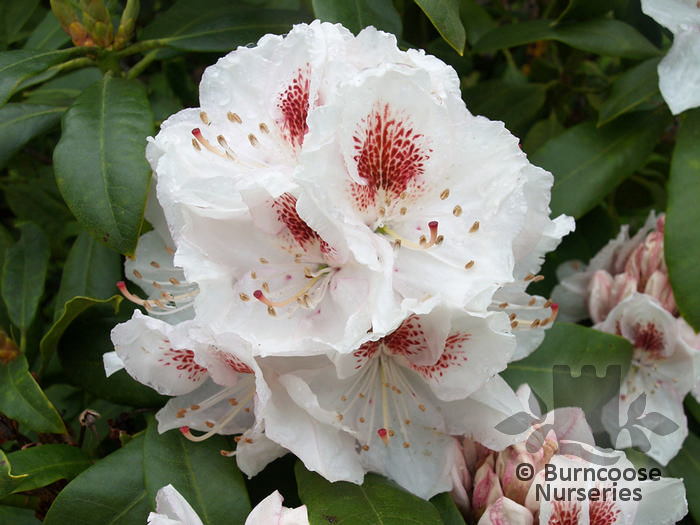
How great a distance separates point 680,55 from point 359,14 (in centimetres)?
58

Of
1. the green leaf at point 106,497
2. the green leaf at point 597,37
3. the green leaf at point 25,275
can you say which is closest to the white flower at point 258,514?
the green leaf at point 106,497

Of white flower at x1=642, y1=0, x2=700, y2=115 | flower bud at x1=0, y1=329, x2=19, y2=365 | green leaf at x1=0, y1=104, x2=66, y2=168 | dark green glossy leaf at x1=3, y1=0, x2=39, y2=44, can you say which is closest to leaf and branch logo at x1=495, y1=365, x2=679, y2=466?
white flower at x1=642, y1=0, x2=700, y2=115

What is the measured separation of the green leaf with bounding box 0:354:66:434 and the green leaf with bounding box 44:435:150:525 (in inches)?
4.7

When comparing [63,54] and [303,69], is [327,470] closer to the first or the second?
[303,69]

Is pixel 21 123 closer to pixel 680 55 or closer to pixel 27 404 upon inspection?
pixel 27 404

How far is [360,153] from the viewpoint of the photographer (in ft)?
2.88

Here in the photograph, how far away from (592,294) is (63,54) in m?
1.09

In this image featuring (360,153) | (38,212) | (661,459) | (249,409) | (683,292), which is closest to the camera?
(360,153)

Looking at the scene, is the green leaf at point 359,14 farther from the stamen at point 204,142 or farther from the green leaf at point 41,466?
the green leaf at point 41,466

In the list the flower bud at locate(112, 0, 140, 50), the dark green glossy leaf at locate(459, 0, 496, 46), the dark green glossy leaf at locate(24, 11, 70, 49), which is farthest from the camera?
the dark green glossy leaf at locate(459, 0, 496, 46)

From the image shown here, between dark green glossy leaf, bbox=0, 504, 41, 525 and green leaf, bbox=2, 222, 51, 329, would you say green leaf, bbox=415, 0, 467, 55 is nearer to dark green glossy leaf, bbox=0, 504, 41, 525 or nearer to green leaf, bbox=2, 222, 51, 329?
green leaf, bbox=2, 222, 51, 329

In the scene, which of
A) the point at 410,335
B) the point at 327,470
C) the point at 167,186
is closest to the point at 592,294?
the point at 410,335

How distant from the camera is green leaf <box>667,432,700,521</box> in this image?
1.28 metres

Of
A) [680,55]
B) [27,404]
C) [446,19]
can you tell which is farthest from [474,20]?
[27,404]
